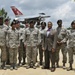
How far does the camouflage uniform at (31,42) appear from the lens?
455 inches

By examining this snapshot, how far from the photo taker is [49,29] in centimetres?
1106

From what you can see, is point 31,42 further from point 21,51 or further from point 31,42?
point 21,51

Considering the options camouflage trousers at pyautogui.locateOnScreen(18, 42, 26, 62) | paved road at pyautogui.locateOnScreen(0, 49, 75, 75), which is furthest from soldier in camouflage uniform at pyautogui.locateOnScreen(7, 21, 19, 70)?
camouflage trousers at pyautogui.locateOnScreen(18, 42, 26, 62)

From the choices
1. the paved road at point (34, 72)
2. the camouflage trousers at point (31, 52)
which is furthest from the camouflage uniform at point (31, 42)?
the paved road at point (34, 72)

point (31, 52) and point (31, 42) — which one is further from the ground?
point (31, 42)

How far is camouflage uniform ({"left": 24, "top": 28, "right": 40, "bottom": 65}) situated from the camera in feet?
37.9

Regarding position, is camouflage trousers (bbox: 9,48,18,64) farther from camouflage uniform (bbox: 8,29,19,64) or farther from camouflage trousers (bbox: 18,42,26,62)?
→ camouflage trousers (bbox: 18,42,26,62)

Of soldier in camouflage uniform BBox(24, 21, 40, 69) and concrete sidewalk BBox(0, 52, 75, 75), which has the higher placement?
soldier in camouflage uniform BBox(24, 21, 40, 69)

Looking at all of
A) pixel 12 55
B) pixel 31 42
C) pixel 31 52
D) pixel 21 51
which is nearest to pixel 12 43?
pixel 12 55

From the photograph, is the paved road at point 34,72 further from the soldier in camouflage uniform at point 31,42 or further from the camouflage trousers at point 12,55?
the soldier in camouflage uniform at point 31,42

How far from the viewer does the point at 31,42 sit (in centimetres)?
1155

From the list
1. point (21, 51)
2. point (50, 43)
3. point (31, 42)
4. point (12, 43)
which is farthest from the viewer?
point (21, 51)

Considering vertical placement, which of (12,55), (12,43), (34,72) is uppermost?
(12,43)

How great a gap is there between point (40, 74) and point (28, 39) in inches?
69.5
